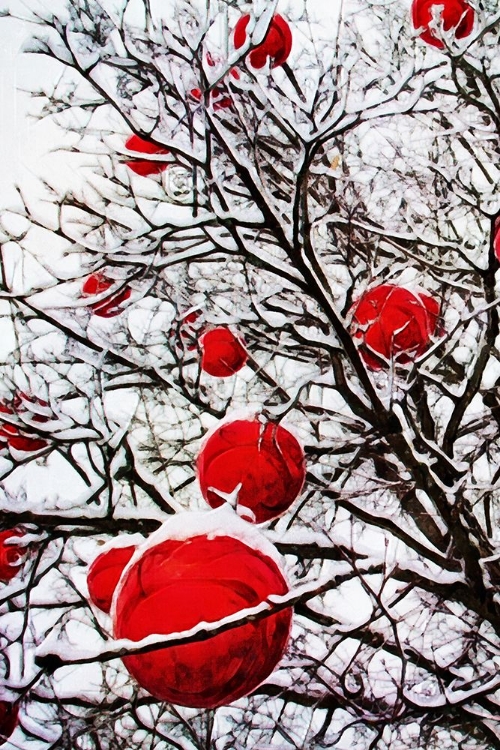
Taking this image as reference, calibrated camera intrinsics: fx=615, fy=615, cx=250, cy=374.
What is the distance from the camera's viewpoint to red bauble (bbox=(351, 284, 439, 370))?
374 cm

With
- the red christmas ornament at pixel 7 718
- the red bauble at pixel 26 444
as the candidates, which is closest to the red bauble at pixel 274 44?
the red bauble at pixel 26 444

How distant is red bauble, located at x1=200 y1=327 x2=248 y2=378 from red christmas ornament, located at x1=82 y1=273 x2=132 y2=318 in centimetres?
73

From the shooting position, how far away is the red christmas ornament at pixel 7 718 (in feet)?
10.4

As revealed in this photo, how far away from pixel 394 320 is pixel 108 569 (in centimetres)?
221

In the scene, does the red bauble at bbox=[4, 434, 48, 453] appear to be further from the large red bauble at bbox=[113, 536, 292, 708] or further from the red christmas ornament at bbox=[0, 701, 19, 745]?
the large red bauble at bbox=[113, 536, 292, 708]

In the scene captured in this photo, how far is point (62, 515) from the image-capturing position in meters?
3.58

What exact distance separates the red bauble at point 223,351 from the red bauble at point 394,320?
2.87ft

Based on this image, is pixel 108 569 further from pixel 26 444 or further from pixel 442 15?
pixel 442 15

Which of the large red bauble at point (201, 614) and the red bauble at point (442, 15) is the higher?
the red bauble at point (442, 15)

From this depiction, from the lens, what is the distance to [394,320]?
12.5 feet

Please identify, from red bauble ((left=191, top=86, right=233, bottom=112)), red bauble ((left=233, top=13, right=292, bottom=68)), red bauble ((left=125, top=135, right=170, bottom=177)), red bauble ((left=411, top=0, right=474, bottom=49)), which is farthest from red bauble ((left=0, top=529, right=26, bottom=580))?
red bauble ((left=411, top=0, right=474, bottom=49))

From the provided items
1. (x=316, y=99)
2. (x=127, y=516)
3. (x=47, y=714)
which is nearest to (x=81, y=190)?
(x=316, y=99)

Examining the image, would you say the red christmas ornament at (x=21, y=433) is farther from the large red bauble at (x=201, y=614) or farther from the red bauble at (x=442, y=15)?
Result: the red bauble at (x=442, y=15)

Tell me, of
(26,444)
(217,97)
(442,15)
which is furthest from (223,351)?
(442,15)
